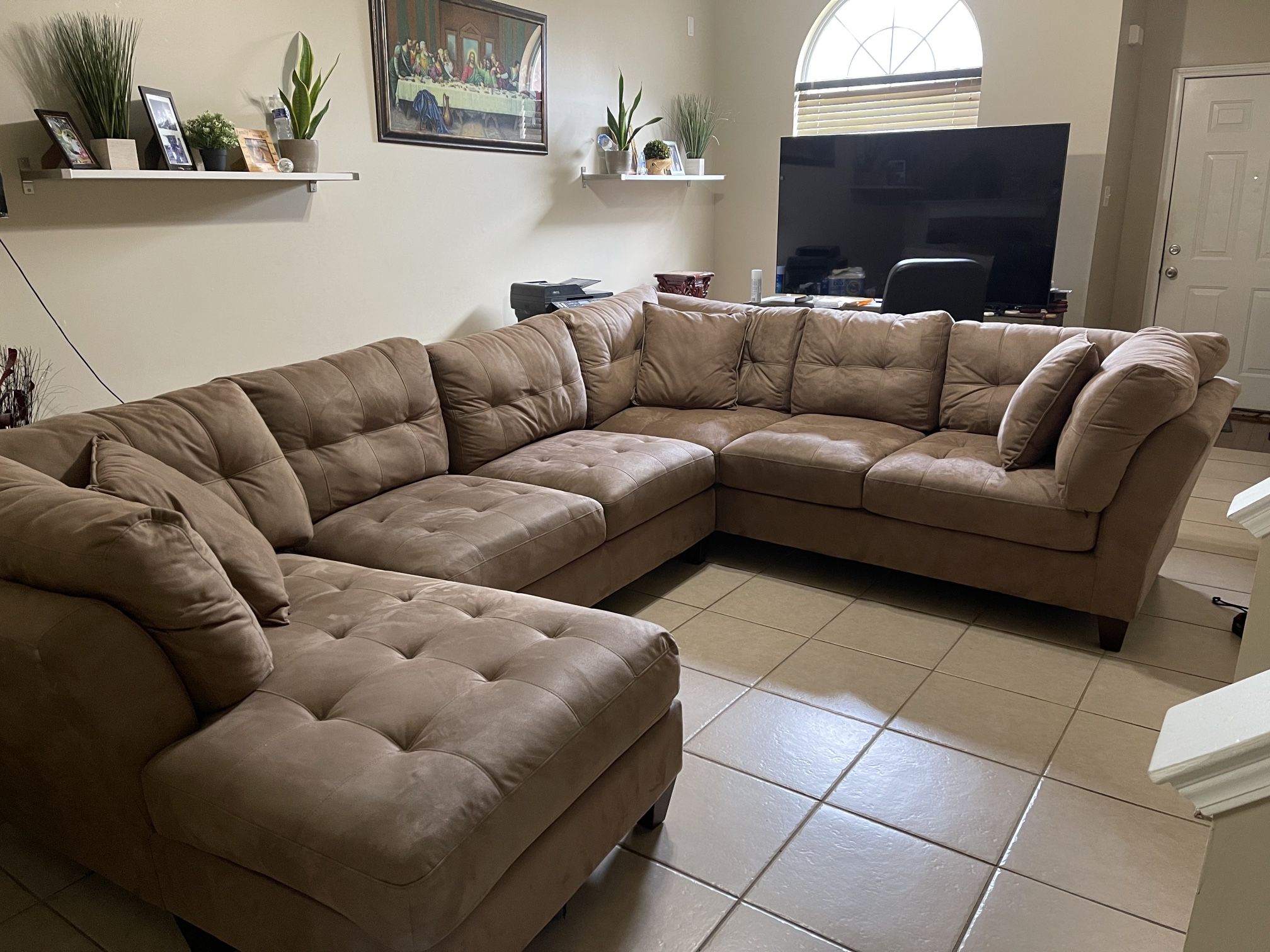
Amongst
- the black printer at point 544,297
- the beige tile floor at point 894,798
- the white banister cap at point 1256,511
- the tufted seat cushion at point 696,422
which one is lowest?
the beige tile floor at point 894,798

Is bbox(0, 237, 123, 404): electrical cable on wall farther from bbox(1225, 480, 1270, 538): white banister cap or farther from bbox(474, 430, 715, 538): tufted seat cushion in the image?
bbox(1225, 480, 1270, 538): white banister cap

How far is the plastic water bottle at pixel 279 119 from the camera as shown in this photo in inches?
127

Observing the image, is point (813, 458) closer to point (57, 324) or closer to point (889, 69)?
point (57, 324)

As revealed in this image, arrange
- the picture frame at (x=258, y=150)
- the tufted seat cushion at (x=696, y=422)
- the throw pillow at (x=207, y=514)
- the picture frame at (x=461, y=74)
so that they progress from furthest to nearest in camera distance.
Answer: the picture frame at (x=461, y=74) < the tufted seat cushion at (x=696, y=422) < the picture frame at (x=258, y=150) < the throw pillow at (x=207, y=514)

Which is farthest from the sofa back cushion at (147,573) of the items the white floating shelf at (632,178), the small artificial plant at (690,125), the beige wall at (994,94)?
the beige wall at (994,94)

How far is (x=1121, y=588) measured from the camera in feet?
8.98

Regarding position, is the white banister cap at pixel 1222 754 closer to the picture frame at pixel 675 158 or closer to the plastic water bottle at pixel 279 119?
the plastic water bottle at pixel 279 119

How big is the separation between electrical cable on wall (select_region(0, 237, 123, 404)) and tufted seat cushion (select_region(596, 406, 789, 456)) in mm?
1750

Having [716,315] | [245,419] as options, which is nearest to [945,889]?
[245,419]

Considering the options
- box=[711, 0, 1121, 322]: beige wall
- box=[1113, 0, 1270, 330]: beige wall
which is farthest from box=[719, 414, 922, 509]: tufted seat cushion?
box=[1113, 0, 1270, 330]: beige wall

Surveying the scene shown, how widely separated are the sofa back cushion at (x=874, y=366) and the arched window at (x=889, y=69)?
2488mm

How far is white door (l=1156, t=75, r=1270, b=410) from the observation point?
5504mm

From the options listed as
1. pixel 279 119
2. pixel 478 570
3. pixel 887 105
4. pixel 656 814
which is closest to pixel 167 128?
pixel 279 119

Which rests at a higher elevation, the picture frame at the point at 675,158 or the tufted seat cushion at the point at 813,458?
the picture frame at the point at 675,158
